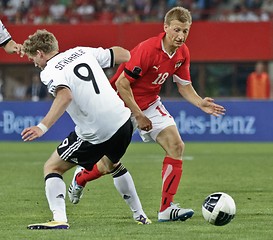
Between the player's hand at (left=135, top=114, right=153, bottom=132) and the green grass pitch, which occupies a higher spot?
the player's hand at (left=135, top=114, right=153, bottom=132)

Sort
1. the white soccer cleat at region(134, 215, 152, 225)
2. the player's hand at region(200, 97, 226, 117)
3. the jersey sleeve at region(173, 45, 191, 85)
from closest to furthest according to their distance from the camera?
1. the white soccer cleat at region(134, 215, 152, 225)
2. the player's hand at region(200, 97, 226, 117)
3. the jersey sleeve at region(173, 45, 191, 85)

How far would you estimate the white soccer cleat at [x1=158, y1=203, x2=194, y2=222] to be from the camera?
29.9 ft

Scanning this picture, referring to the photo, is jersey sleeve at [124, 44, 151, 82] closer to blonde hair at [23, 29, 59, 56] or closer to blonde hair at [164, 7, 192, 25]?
blonde hair at [164, 7, 192, 25]

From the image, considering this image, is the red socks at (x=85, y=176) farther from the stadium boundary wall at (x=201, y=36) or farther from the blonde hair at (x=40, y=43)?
the stadium boundary wall at (x=201, y=36)

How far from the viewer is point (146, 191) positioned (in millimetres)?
12477

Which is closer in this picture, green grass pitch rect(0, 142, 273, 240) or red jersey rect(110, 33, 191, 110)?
green grass pitch rect(0, 142, 273, 240)

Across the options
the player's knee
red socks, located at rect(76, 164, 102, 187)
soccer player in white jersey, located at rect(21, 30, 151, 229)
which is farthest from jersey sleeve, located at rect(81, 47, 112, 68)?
red socks, located at rect(76, 164, 102, 187)

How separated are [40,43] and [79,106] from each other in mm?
648

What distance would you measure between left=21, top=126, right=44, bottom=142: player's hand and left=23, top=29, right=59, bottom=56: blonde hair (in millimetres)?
840

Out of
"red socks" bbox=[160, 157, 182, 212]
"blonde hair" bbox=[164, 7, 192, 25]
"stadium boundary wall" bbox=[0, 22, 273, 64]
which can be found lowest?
"stadium boundary wall" bbox=[0, 22, 273, 64]

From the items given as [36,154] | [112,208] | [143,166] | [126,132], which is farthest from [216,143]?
[126,132]

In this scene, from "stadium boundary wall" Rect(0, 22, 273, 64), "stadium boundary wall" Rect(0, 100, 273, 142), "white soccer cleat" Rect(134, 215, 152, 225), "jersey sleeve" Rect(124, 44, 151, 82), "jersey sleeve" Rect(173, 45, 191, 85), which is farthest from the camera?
"stadium boundary wall" Rect(0, 22, 273, 64)

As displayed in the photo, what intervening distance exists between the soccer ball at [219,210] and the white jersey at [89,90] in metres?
1.10

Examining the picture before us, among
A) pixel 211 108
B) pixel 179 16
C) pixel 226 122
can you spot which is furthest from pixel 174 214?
pixel 226 122
